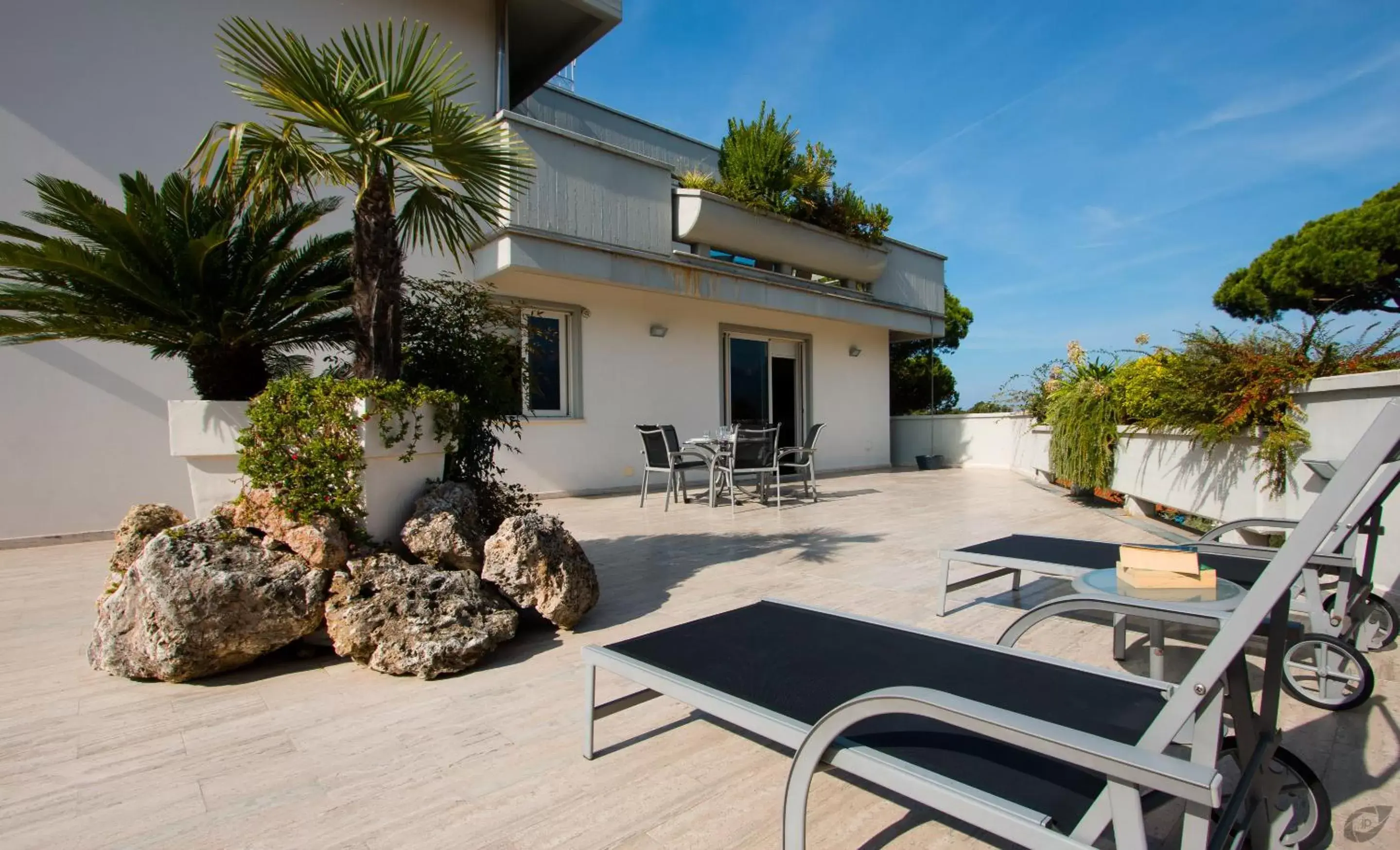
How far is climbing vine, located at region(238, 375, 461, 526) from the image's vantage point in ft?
10.2

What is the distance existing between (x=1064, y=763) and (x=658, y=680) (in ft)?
3.41

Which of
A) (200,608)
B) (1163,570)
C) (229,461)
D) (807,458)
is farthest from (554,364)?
(1163,570)

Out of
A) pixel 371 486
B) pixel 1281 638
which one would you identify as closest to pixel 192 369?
pixel 371 486

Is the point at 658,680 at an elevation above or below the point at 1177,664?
above

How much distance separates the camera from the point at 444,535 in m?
3.29

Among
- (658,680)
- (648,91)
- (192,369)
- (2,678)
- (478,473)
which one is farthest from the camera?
(648,91)

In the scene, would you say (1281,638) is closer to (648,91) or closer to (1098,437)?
(1098,437)

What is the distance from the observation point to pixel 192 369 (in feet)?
11.8

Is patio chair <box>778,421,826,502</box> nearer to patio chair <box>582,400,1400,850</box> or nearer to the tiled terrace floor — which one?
the tiled terrace floor

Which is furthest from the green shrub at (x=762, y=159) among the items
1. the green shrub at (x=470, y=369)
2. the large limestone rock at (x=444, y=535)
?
the large limestone rock at (x=444, y=535)

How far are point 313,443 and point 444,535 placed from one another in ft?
2.48

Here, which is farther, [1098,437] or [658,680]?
[1098,437]

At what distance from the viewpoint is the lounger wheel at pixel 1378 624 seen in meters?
2.88

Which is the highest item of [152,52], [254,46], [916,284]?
[152,52]
